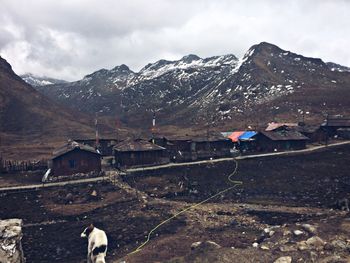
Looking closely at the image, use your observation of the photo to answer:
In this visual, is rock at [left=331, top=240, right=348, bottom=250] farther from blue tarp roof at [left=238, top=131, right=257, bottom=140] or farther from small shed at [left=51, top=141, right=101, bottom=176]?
blue tarp roof at [left=238, top=131, right=257, bottom=140]

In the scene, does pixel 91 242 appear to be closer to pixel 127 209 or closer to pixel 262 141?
pixel 127 209

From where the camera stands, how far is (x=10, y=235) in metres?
6.75

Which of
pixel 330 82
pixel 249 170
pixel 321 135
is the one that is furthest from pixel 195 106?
pixel 249 170

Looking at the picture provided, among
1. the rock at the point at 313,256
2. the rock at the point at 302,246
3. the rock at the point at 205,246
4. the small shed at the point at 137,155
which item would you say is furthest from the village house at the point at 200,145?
the rock at the point at 313,256

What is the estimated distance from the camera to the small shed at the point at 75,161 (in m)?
47.1

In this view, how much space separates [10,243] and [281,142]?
203 ft

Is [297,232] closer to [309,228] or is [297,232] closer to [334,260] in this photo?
[309,228]

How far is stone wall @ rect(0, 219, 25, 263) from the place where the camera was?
6532 millimetres

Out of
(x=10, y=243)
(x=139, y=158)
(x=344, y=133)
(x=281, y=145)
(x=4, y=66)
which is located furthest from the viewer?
(x=4, y=66)

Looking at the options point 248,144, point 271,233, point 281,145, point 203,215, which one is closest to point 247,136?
point 248,144

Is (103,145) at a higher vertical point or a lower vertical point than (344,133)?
lower

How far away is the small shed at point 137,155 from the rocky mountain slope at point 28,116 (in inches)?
2150

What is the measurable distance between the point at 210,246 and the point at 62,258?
41.5 ft

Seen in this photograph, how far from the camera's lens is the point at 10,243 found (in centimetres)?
670
